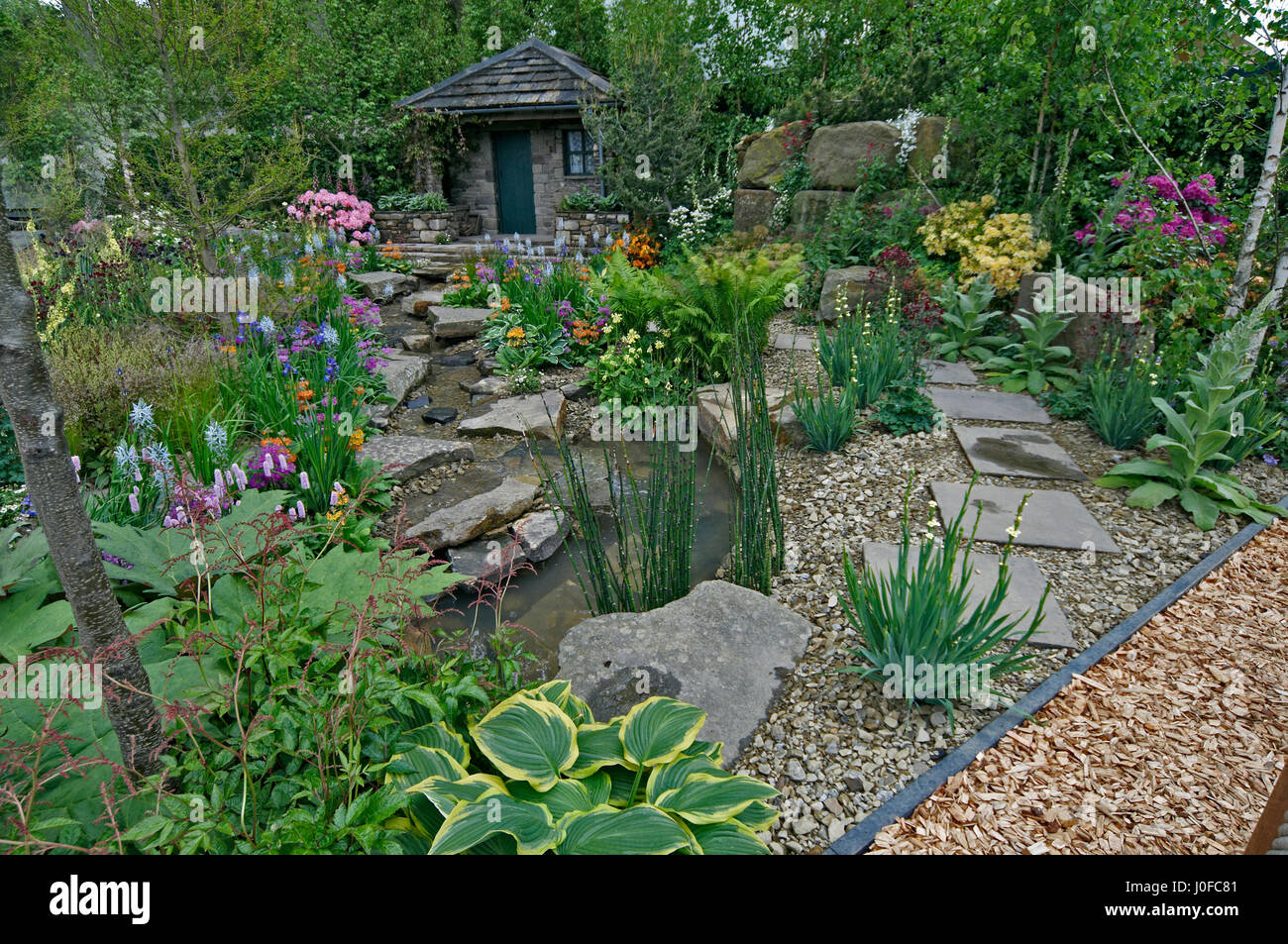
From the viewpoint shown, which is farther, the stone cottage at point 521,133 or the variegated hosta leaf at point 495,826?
the stone cottage at point 521,133

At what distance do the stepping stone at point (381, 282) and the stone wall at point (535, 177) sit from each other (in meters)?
3.97

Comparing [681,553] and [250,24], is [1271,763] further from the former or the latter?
[250,24]

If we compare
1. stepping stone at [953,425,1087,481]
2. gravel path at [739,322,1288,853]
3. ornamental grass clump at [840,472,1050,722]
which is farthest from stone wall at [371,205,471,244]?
ornamental grass clump at [840,472,1050,722]

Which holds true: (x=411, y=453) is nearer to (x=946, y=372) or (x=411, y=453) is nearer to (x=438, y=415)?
(x=438, y=415)

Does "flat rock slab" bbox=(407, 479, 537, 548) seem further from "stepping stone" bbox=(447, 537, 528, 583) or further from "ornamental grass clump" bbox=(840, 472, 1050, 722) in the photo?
"ornamental grass clump" bbox=(840, 472, 1050, 722)

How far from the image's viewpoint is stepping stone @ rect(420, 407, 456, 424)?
17.5 ft

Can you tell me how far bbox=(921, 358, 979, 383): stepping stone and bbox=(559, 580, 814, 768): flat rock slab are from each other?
3402mm

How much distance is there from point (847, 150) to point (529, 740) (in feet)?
27.9

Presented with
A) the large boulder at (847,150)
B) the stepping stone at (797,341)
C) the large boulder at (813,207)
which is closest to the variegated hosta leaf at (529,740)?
the stepping stone at (797,341)

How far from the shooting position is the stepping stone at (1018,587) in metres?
2.50

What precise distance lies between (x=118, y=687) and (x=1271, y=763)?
9.47ft

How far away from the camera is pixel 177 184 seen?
5254 millimetres

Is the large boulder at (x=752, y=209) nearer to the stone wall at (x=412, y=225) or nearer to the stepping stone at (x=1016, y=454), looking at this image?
the stone wall at (x=412, y=225)

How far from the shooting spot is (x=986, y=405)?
4.76m
